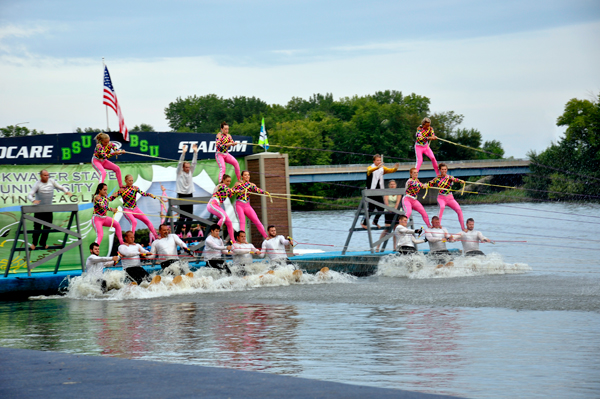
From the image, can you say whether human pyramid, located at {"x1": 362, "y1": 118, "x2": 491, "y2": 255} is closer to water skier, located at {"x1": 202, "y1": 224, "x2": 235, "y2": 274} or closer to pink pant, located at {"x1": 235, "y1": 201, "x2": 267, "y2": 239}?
pink pant, located at {"x1": 235, "y1": 201, "x2": 267, "y2": 239}

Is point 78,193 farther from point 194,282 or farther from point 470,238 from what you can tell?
point 470,238

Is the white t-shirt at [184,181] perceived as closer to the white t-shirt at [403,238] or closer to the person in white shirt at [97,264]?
the person in white shirt at [97,264]

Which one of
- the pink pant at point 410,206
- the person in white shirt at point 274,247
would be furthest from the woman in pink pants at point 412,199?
the person in white shirt at point 274,247

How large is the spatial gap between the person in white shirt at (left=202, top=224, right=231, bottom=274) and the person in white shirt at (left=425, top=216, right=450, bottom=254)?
17.4 ft

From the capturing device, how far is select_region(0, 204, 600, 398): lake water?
7449 millimetres

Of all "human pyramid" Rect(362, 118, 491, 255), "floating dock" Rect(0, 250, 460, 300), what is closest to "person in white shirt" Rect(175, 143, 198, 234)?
"floating dock" Rect(0, 250, 460, 300)

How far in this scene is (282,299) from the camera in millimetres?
14328

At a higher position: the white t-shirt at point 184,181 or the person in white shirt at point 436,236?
the white t-shirt at point 184,181

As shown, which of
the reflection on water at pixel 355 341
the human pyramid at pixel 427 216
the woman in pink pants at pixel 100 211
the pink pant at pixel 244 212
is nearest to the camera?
the reflection on water at pixel 355 341

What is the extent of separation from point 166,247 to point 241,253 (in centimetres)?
173

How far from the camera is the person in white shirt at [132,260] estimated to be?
619 inches

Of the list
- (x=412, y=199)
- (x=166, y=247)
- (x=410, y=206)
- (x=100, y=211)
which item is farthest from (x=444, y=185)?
(x=100, y=211)

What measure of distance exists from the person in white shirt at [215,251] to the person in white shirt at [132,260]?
1522 mm

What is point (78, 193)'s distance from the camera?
1897cm
